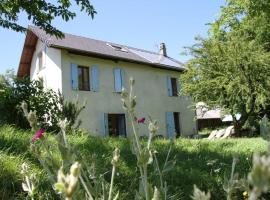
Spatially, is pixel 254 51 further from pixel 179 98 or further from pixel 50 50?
pixel 50 50

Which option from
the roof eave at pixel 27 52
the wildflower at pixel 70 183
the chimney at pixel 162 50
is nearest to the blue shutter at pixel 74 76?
the roof eave at pixel 27 52

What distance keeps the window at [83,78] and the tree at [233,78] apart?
5901 mm

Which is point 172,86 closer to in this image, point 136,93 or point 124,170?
point 136,93

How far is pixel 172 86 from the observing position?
24766 mm

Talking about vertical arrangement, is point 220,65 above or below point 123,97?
above

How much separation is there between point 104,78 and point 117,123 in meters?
2.44

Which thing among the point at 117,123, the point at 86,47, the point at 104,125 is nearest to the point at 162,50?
the point at 86,47

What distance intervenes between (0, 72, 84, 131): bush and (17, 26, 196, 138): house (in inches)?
173

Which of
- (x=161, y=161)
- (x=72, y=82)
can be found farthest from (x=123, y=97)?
(x=72, y=82)

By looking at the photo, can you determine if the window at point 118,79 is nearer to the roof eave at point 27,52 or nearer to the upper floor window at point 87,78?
the upper floor window at point 87,78

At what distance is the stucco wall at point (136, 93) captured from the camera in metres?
18.1

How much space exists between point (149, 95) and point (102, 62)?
3868 mm

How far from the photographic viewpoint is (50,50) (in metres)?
18.9

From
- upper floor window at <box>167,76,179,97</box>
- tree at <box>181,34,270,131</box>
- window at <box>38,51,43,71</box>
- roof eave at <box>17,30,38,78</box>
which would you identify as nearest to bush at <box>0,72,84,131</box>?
window at <box>38,51,43,71</box>
